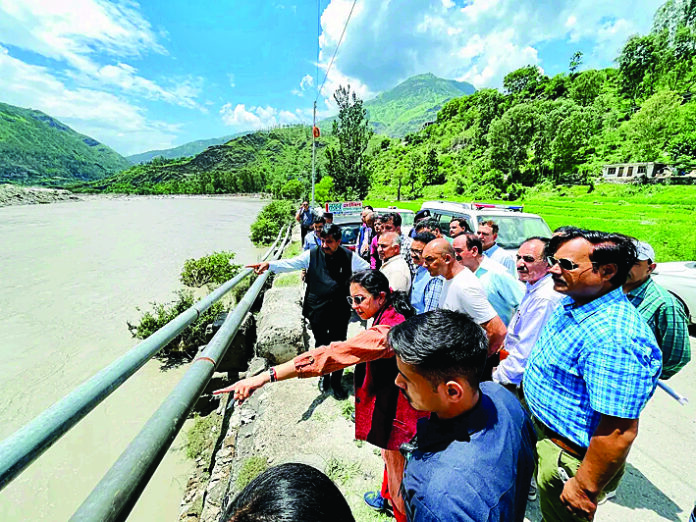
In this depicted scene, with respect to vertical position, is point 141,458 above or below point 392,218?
below

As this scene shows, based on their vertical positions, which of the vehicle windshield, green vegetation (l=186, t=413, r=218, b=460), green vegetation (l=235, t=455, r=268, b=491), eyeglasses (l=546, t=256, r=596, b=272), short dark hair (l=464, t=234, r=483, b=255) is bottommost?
green vegetation (l=186, t=413, r=218, b=460)

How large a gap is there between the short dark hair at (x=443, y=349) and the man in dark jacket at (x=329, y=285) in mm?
2494

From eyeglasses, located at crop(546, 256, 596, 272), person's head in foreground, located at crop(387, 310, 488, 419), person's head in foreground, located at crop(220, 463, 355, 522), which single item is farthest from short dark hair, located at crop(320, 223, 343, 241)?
person's head in foreground, located at crop(220, 463, 355, 522)

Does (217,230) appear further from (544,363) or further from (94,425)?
(544,363)

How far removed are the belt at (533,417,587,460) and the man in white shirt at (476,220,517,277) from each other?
9.27ft

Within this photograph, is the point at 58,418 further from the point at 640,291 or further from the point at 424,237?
the point at 640,291

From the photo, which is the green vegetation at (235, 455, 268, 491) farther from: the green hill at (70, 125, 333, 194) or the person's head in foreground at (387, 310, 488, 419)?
the green hill at (70, 125, 333, 194)

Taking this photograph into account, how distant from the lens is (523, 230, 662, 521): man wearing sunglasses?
1430 millimetres

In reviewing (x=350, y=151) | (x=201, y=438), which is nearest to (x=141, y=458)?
(x=201, y=438)

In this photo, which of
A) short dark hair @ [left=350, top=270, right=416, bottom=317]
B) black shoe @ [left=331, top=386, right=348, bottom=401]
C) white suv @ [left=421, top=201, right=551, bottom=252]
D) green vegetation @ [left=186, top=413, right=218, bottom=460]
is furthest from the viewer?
white suv @ [left=421, top=201, right=551, bottom=252]

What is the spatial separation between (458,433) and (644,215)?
2056cm

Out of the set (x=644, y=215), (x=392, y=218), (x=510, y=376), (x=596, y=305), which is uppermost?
(x=392, y=218)

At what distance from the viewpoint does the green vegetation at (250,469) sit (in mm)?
2355

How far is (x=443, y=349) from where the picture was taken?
1.14 metres
